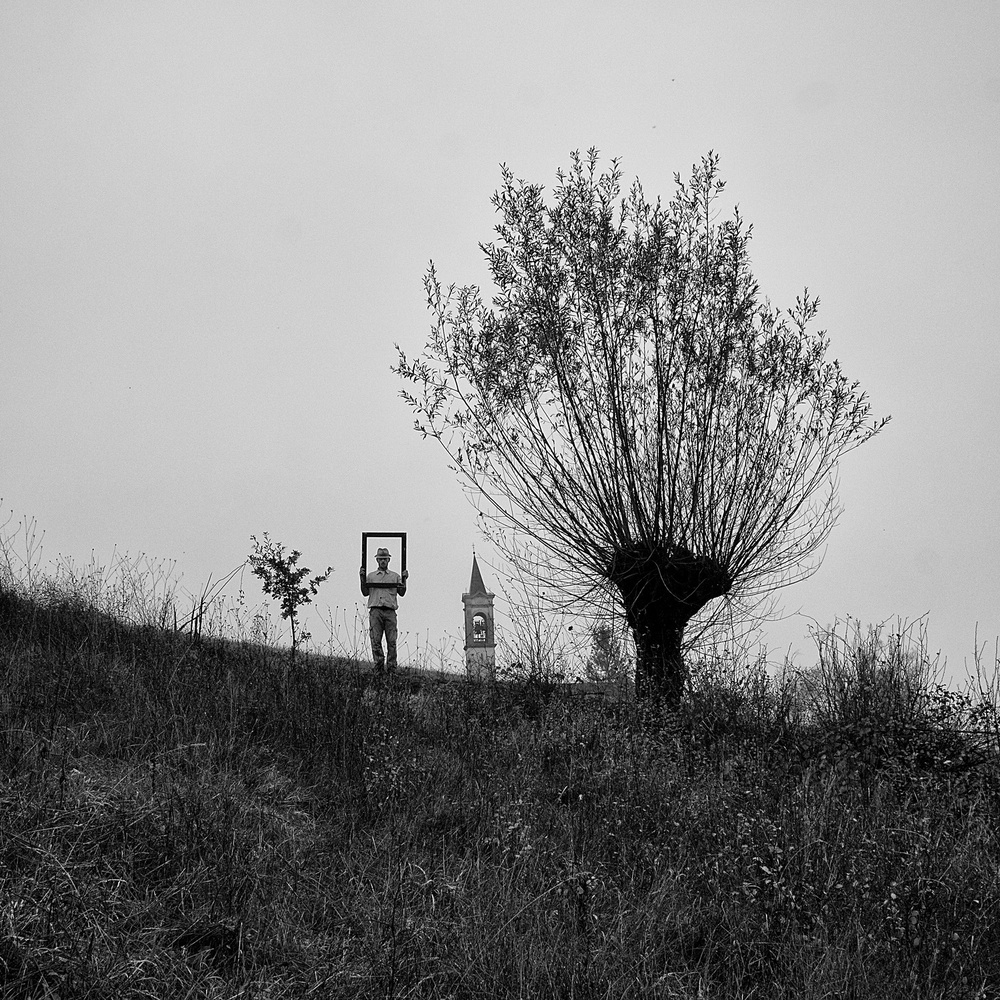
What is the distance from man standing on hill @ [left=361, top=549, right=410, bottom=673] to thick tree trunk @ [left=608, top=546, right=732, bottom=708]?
15.4ft

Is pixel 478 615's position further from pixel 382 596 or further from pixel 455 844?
pixel 455 844

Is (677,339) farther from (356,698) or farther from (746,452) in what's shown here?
(356,698)

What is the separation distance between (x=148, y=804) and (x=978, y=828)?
666cm

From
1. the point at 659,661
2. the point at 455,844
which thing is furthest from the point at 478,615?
the point at 455,844

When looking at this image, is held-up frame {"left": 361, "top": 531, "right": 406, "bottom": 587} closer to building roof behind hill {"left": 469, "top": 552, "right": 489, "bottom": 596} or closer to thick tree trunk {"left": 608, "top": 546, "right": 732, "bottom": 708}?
thick tree trunk {"left": 608, "top": 546, "right": 732, "bottom": 708}

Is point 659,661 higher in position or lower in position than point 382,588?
lower

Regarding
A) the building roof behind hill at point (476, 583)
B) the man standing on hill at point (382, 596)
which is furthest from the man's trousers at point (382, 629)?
the building roof behind hill at point (476, 583)

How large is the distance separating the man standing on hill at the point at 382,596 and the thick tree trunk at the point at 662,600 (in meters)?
4.68

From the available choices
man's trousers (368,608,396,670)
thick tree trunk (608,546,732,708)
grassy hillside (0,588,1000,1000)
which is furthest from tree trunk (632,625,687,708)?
man's trousers (368,608,396,670)

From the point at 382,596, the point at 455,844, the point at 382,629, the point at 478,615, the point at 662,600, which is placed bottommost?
the point at 455,844

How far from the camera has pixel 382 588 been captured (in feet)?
50.0

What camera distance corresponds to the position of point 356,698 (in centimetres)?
962

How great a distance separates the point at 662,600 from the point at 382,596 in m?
5.27

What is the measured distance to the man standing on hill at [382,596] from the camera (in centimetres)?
1516
